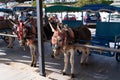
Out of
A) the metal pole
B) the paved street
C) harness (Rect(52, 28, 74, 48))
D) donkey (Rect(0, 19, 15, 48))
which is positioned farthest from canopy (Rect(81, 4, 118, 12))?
the metal pole

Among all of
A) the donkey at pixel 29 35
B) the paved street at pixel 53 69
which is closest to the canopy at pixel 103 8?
the paved street at pixel 53 69

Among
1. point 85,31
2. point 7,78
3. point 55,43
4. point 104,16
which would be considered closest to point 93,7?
point 85,31

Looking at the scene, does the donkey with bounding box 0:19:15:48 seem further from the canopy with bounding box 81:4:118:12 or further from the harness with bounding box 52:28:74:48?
the harness with bounding box 52:28:74:48

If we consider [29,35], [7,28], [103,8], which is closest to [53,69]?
[29,35]

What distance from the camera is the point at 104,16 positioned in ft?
89.8

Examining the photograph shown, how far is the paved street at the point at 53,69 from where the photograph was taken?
317 inches

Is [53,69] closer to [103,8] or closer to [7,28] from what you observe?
[103,8]

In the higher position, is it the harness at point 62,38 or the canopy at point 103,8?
the canopy at point 103,8

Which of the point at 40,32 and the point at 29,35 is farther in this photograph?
the point at 29,35

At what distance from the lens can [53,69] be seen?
9.14m

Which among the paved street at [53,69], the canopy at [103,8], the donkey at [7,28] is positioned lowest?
the paved street at [53,69]

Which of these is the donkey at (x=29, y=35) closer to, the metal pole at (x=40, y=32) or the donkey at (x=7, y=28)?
the metal pole at (x=40, y=32)

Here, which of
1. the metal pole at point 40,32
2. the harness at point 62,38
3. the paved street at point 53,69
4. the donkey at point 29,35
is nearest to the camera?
the metal pole at point 40,32

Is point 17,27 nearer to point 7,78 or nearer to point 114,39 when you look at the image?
point 7,78
